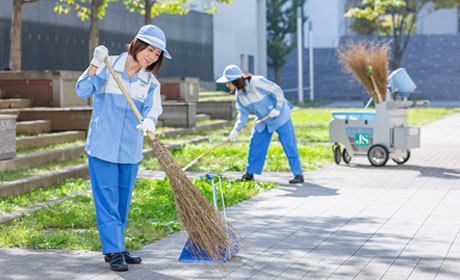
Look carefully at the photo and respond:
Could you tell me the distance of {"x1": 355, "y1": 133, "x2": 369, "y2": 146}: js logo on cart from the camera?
12.4m

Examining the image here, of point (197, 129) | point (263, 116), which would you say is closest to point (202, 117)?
point (197, 129)

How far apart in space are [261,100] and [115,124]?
4.75m

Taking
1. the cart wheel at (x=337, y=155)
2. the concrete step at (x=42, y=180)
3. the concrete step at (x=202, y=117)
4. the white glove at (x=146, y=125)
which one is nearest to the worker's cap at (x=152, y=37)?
the white glove at (x=146, y=125)

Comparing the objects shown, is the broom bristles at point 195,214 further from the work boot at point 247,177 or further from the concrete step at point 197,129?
the concrete step at point 197,129

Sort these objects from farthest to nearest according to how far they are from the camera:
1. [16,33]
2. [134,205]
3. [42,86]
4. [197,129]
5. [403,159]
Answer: [197,129] < [16,33] < [42,86] < [403,159] < [134,205]

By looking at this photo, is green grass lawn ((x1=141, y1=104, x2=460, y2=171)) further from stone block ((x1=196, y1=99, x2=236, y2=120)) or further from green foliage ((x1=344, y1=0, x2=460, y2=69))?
green foliage ((x1=344, y1=0, x2=460, y2=69))

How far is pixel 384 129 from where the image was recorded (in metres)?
12.3

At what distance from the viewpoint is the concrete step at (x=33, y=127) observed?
1262cm

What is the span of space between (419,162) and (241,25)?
29080 millimetres

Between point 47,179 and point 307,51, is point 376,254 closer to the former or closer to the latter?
point 47,179

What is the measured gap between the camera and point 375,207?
865 cm

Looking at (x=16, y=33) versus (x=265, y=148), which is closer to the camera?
(x=265, y=148)

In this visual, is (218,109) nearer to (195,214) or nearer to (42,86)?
(42,86)

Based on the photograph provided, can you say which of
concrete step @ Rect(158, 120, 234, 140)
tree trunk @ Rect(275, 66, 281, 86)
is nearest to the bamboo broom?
concrete step @ Rect(158, 120, 234, 140)
